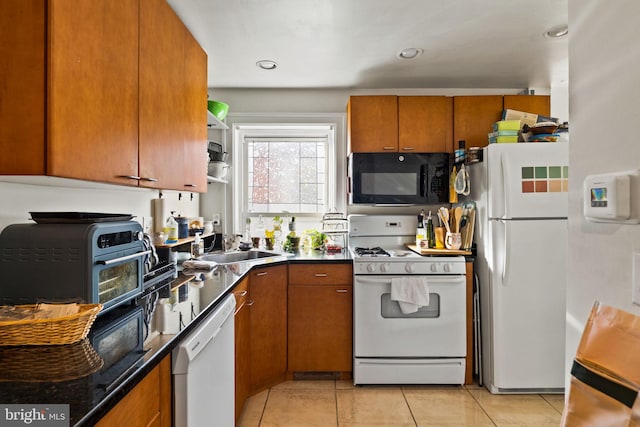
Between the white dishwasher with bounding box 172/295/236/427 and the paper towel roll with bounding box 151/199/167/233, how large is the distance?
101cm

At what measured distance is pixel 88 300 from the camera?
1082mm

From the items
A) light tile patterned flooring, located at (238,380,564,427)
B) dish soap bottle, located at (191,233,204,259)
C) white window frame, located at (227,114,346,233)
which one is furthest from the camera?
white window frame, located at (227,114,346,233)

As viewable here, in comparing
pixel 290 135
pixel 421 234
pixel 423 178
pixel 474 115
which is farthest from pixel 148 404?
pixel 474 115

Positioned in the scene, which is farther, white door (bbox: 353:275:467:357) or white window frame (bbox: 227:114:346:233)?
white window frame (bbox: 227:114:346:233)

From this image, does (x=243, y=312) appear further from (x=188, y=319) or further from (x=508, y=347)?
(x=508, y=347)

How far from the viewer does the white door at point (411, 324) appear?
8.15 feet

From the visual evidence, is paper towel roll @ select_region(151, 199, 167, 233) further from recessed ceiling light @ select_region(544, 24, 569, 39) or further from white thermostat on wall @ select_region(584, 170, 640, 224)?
recessed ceiling light @ select_region(544, 24, 569, 39)

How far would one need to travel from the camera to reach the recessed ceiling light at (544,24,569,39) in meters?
2.19

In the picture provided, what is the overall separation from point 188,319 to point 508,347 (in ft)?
6.91

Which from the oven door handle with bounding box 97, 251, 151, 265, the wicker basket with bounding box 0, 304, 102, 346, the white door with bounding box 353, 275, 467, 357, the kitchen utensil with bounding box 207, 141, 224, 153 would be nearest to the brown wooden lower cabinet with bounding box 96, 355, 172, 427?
the wicker basket with bounding box 0, 304, 102, 346

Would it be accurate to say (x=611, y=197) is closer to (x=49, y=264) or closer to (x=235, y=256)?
(x=49, y=264)

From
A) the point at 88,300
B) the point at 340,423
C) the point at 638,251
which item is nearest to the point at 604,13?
the point at 638,251

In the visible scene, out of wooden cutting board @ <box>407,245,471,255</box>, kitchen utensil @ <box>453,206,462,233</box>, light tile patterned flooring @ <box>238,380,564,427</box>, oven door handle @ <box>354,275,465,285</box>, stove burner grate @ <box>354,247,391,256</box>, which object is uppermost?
kitchen utensil @ <box>453,206,462,233</box>

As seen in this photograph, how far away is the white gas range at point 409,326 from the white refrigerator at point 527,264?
233mm
